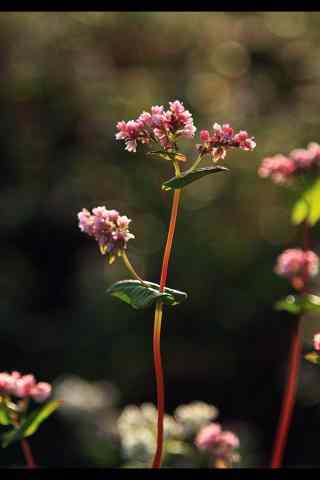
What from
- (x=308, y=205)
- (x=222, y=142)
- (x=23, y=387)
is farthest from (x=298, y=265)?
(x=23, y=387)

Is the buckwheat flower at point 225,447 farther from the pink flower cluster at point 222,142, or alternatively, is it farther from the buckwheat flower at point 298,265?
the pink flower cluster at point 222,142

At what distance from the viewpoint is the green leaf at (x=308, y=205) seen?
1.32 m

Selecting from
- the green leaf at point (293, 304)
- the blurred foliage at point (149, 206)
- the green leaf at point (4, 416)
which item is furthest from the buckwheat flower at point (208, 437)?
the blurred foliage at point (149, 206)

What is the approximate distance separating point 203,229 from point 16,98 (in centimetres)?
255

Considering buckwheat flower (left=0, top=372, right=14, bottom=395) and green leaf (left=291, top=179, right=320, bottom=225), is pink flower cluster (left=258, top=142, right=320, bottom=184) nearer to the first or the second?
green leaf (left=291, top=179, right=320, bottom=225)

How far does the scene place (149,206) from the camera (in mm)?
6070

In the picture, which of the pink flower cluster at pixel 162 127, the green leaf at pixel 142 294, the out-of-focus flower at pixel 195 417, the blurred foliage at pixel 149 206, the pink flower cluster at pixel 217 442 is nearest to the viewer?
the green leaf at pixel 142 294

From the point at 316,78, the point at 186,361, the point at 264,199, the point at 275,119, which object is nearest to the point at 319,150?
the point at 186,361

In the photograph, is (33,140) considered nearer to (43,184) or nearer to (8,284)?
(43,184)

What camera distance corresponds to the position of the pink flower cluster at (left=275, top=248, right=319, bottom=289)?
133 centimetres

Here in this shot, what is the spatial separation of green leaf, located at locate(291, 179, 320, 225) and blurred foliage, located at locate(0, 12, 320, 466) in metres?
3.44

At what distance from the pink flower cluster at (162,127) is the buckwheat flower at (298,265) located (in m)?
0.31

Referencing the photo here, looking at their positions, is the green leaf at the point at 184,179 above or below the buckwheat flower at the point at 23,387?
above

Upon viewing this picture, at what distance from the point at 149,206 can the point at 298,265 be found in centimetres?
463
